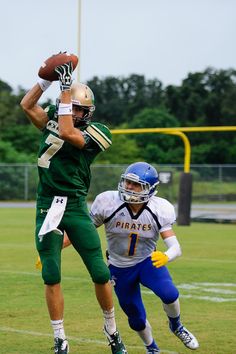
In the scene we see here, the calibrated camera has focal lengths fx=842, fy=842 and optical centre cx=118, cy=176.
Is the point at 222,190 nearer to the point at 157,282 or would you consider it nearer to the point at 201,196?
the point at 201,196

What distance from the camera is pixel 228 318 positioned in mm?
7293

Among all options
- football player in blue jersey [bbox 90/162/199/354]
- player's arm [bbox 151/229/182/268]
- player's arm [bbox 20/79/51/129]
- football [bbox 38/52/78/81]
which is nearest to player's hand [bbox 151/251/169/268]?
player's arm [bbox 151/229/182/268]

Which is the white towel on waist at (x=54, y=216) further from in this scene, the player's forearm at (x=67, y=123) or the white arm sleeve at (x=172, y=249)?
the white arm sleeve at (x=172, y=249)

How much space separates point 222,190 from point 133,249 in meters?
27.1

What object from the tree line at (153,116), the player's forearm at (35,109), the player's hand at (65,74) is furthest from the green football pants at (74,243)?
the tree line at (153,116)

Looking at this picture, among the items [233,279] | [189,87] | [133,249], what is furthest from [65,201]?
[189,87]

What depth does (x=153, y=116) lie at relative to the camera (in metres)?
53.4

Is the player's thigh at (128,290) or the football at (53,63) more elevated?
the football at (53,63)

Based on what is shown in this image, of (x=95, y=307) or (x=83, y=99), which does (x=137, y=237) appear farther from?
(x=95, y=307)

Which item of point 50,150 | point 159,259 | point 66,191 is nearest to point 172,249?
point 159,259

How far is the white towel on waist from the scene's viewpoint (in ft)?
18.6

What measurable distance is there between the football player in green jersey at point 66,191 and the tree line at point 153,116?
3346 cm

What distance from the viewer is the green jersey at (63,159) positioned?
229 inches

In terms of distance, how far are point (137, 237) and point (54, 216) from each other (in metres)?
0.63
